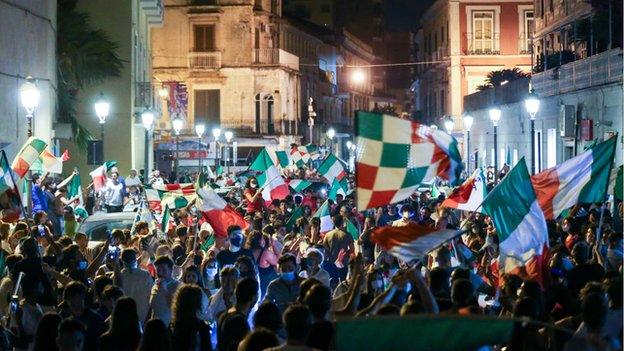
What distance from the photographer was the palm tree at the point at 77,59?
43156mm

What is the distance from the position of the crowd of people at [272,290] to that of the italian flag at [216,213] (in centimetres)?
36

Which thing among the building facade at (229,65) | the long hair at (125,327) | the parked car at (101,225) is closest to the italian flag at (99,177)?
the parked car at (101,225)

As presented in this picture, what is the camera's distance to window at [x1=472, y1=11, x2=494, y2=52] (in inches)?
2869

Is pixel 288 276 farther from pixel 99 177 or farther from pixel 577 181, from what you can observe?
pixel 99 177

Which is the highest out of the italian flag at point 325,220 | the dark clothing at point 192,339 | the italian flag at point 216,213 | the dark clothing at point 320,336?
the italian flag at point 216,213

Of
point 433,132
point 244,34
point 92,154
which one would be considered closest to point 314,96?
point 244,34

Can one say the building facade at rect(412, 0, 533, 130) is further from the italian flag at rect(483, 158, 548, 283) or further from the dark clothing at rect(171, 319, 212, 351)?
the dark clothing at rect(171, 319, 212, 351)

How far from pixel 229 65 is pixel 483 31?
14692mm

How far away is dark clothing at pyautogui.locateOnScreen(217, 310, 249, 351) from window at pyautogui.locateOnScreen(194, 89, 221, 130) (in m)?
68.3

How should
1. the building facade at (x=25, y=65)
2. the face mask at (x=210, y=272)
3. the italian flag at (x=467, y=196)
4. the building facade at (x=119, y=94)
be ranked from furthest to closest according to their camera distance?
1. the building facade at (x=119, y=94)
2. the building facade at (x=25, y=65)
3. the italian flag at (x=467, y=196)
4. the face mask at (x=210, y=272)

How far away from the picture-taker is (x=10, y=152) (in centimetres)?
3017

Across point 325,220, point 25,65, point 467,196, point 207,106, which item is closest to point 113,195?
point 25,65

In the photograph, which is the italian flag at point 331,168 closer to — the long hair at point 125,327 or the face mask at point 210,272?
the face mask at point 210,272

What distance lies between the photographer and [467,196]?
1831 centimetres
